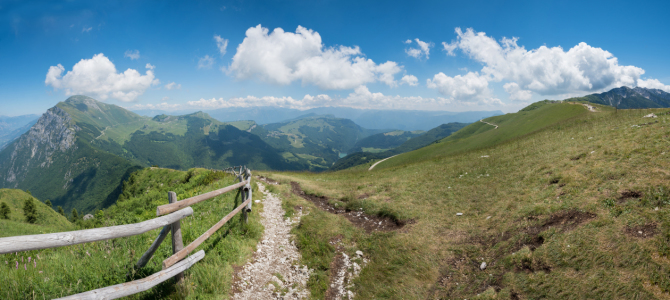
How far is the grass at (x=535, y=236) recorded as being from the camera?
6.05 m

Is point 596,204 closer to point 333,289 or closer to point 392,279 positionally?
point 392,279

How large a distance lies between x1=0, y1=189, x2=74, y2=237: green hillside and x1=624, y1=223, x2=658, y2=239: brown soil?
42.3m

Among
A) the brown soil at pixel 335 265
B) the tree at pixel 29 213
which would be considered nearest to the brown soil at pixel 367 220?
the brown soil at pixel 335 265

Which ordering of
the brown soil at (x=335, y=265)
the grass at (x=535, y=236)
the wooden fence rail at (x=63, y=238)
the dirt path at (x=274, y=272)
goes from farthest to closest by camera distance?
1. the brown soil at (x=335, y=265)
2. the dirt path at (x=274, y=272)
3. the grass at (x=535, y=236)
4. the wooden fence rail at (x=63, y=238)

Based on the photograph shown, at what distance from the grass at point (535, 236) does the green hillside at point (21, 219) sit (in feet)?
114

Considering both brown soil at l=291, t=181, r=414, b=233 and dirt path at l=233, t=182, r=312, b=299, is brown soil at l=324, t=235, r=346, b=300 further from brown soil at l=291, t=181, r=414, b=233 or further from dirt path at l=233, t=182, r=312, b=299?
brown soil at l=291, t=181, r=414, b=233

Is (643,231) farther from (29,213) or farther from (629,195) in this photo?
(29,213)

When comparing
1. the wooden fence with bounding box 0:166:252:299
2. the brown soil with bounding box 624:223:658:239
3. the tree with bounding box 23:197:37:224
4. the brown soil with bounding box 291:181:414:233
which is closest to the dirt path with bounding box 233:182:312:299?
the wooden fence with bounding box 0:166:252:299

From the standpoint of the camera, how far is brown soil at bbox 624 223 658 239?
641 centimetres

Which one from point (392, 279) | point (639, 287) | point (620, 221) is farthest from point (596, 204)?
point (392, 279)

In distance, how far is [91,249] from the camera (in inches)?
241

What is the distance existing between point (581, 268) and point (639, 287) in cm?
108

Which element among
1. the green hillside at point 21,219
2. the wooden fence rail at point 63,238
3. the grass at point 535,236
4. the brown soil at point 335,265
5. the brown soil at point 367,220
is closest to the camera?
the wooden fence rail at point 63,238

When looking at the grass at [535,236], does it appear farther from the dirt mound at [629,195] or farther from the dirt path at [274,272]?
the dirt path at [274,272]
